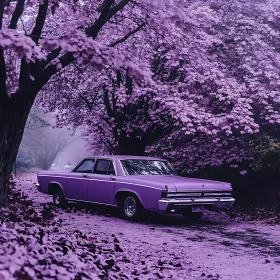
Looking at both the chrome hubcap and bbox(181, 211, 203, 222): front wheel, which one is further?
bbox(181, 211, 203, 222): front wheel

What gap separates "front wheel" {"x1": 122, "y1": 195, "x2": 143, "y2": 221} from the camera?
1098 centimetres

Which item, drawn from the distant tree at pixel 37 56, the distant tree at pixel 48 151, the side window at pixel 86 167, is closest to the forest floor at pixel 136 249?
the side window at pixel 86 167

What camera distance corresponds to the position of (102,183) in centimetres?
1203

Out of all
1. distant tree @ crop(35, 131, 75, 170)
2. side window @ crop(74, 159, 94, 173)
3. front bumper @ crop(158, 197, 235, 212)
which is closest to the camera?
front bumper @ crop(158, 197, 235, 212)

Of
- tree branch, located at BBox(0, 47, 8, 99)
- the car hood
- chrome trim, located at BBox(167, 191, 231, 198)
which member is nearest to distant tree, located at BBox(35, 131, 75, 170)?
the car hood

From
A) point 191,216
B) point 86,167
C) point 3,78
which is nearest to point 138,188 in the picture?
point 191,216

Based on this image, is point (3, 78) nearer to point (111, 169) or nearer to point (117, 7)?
point (117, 7)

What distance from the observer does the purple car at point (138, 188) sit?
10484 millimetres

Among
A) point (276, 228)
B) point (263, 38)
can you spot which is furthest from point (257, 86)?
point (276, 228)

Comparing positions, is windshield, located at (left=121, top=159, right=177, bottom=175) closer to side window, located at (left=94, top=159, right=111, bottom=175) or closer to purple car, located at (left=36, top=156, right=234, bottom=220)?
purple car, located at (left=36, top=156, right=234, bottom=220)

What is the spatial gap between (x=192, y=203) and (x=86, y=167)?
373 centimetres

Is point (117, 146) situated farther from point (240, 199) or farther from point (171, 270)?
point (171, 270)

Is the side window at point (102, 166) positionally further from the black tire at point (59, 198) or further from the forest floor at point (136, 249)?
the black tire at point (59, 198)

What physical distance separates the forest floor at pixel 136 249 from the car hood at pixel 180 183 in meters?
0.92
